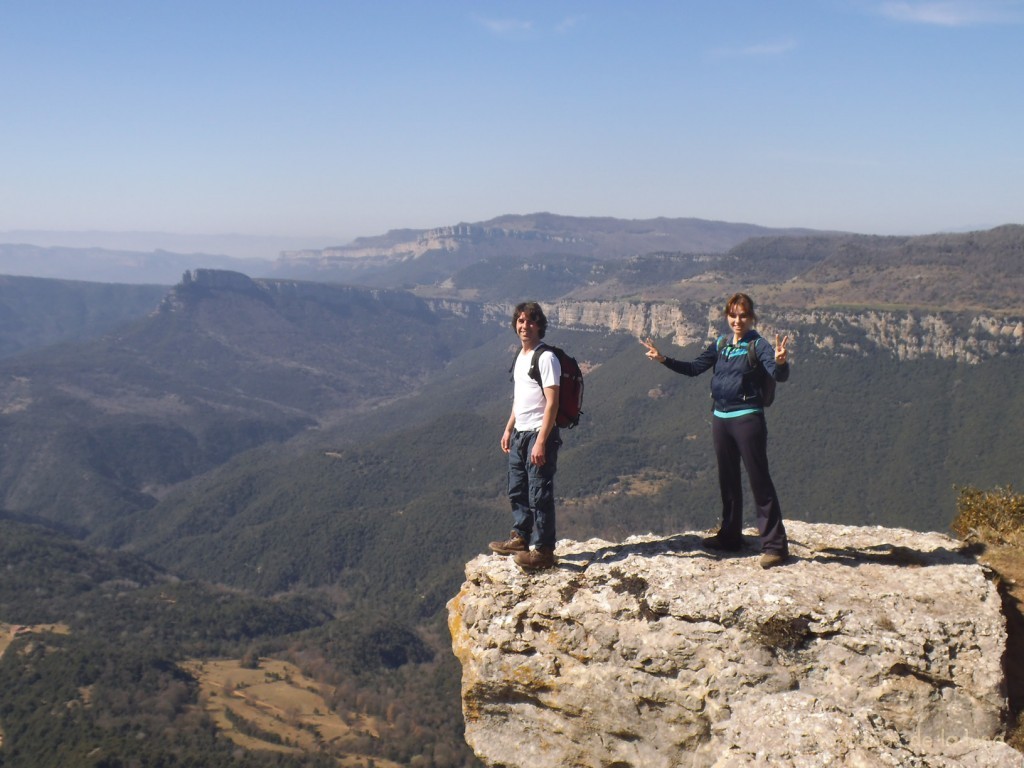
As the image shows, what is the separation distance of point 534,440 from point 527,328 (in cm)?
159

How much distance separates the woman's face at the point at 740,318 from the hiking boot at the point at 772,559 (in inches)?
121

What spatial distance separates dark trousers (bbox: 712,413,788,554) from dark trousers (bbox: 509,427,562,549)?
2423mm

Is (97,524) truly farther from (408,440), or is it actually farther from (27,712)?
(27,712)

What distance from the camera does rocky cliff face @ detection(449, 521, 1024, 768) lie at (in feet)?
26.8

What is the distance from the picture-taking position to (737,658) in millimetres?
8984

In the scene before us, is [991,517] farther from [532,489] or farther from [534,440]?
[534,440]

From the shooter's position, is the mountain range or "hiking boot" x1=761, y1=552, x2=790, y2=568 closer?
"hiking boot" x1=761, y1=552, x2=790, y2=568

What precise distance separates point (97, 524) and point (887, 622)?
203 m

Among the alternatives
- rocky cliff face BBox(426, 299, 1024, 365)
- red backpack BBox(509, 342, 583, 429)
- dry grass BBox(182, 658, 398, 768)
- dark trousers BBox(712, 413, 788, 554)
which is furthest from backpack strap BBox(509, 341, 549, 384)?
rocky cliff face BBox(426, 299, 1024, 365)

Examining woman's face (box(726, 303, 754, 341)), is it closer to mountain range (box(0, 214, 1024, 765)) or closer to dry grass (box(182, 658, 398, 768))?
dry grass (box(182, 658, 398, 768))

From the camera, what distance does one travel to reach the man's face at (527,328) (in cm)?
1049

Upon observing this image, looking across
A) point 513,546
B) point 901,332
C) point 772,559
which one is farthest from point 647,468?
point 772,559

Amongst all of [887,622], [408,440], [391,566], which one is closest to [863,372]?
[391,566]

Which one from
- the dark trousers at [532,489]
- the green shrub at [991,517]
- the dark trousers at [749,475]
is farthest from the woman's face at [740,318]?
the green shrub at [991,517]
